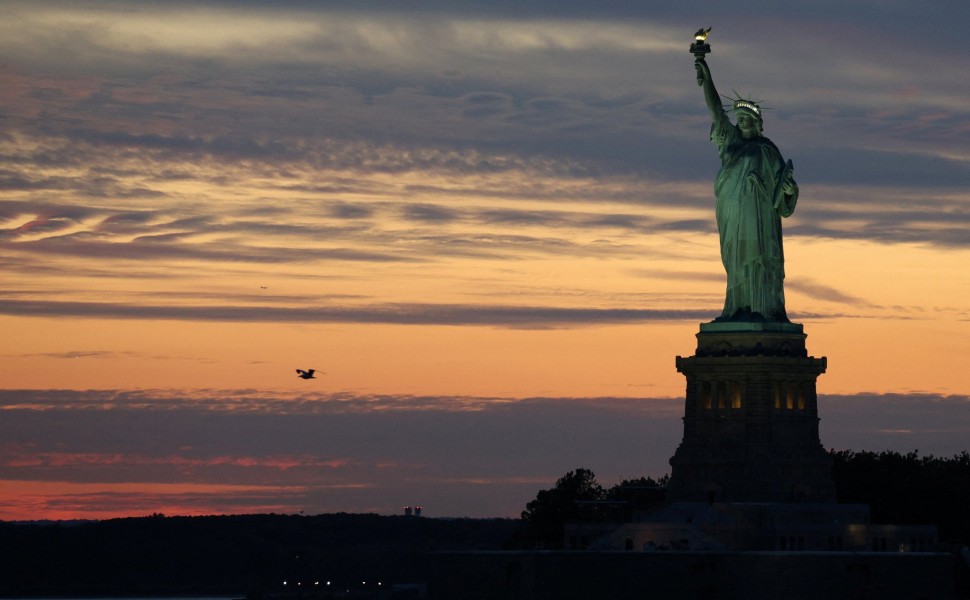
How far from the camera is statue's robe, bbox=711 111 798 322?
9938 centimetres

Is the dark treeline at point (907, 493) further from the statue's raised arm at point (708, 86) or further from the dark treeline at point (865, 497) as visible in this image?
the statue's raised arm at point (708, 86)

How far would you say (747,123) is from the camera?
3962 inches

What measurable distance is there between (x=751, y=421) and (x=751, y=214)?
26.2 ft

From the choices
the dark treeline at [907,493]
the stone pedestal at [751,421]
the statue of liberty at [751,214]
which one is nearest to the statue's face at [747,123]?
the statue of liberty at [751,214]

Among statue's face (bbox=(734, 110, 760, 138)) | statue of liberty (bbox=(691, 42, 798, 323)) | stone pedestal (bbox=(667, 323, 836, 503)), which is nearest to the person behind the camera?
stone pedestal (bbox=(667, 323, 836, 503))

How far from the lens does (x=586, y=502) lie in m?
106

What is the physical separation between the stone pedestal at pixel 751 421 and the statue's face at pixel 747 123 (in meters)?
7.62

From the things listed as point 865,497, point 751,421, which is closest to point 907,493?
point 865,497

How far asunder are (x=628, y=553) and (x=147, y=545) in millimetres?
109821

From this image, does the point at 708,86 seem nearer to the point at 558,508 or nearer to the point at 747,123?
the point at 747,123

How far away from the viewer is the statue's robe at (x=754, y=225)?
99.4m

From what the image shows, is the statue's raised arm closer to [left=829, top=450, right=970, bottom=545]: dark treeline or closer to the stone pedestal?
the stone pedestal

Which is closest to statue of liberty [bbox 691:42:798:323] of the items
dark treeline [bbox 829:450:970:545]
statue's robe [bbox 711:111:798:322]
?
statue's robe [bbox 711:111:798:322]

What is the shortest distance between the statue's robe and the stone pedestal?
4.32ft
